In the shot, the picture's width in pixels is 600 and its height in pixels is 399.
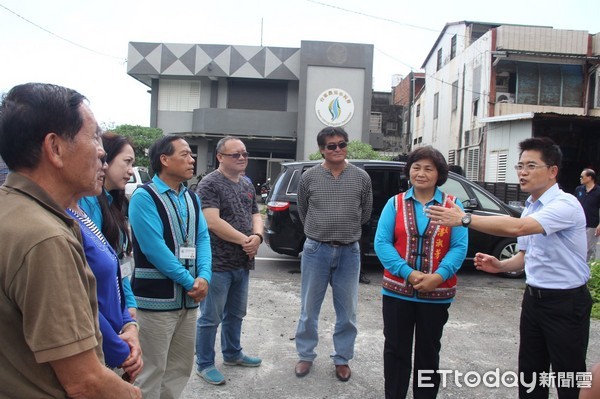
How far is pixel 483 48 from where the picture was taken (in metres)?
16.9

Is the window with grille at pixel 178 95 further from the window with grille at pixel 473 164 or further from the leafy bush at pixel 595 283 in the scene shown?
the leafy bush at pixel 595 283

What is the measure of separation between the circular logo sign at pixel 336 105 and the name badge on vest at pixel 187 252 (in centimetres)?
1779

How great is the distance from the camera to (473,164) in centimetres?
1809

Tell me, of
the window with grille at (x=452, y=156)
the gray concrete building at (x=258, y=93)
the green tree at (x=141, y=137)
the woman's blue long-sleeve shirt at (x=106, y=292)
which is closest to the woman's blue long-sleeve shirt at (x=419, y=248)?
the woman's blue long-sleeve shirt at (x=106, y=292)

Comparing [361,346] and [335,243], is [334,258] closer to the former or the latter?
[335,243]

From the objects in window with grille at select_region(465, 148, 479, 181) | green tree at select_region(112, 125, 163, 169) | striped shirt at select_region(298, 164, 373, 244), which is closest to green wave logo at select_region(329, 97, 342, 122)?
window with grille at select_region(465, 148, 479, 181)

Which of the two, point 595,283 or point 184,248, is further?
point 595,283

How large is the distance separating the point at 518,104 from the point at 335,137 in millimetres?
14941

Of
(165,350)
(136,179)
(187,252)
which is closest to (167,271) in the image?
(187,252)

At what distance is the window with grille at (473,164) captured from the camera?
58.0ft

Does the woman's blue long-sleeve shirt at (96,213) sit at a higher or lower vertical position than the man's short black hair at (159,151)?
lower

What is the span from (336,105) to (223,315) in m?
17.3

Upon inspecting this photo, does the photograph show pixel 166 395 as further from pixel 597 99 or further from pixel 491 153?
pixel 597 99


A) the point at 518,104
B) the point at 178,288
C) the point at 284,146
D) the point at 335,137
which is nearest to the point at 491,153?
the point at 518,104
